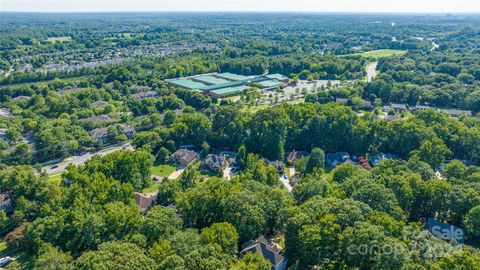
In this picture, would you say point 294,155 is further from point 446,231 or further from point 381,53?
point 381,53

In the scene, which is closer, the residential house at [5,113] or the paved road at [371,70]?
the residential house at [5,113]

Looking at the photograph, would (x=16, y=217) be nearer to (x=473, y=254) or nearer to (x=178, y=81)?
(x=473, y=254)

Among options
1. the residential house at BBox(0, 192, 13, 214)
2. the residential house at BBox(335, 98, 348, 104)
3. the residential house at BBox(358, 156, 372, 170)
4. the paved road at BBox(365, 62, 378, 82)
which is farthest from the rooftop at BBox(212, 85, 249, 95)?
the residential house at BBox(0, 192, 13, 214)

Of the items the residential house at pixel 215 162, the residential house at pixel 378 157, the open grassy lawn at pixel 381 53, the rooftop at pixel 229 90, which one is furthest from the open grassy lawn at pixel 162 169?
the open grassy lawn at pixel 381 53

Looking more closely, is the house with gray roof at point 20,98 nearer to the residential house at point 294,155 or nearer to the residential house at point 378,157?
the residential house at point 294,155

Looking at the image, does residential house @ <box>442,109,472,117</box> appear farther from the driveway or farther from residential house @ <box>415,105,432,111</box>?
the driveway

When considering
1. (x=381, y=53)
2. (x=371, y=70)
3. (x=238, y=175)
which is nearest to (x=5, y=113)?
(x=238, y=175)
